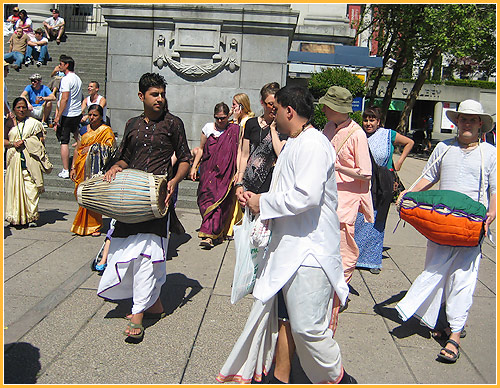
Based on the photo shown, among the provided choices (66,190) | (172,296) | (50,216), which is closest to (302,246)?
(172,296)

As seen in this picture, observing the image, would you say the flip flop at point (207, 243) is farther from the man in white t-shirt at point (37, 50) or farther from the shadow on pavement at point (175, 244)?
the man in white t-shirt at point (37, 50)

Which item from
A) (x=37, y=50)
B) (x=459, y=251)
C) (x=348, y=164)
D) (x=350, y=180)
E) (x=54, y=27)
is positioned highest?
(x=54, y=27)

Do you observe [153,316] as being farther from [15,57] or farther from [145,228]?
[15,57]

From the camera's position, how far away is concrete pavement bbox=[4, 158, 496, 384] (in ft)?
12.0

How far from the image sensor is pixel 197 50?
10.1 metres

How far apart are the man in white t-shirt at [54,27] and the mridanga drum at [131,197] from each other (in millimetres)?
15965

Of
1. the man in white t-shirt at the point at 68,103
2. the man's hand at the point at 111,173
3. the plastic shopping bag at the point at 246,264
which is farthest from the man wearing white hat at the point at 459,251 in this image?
the man in white t-shirt at the point at 68,103

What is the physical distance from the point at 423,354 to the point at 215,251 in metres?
3.11

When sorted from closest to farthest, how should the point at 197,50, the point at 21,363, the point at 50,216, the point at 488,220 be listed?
the point at 21,363 < the point at 488,220 < the point at 50,216 < the point at 197,50

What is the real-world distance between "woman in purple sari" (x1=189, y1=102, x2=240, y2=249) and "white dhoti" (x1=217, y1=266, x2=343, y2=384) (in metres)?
3.53

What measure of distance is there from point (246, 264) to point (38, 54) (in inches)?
603

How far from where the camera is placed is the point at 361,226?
6.14 meters

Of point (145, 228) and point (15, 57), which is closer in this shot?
point (145, 228)

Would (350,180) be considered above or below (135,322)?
above
